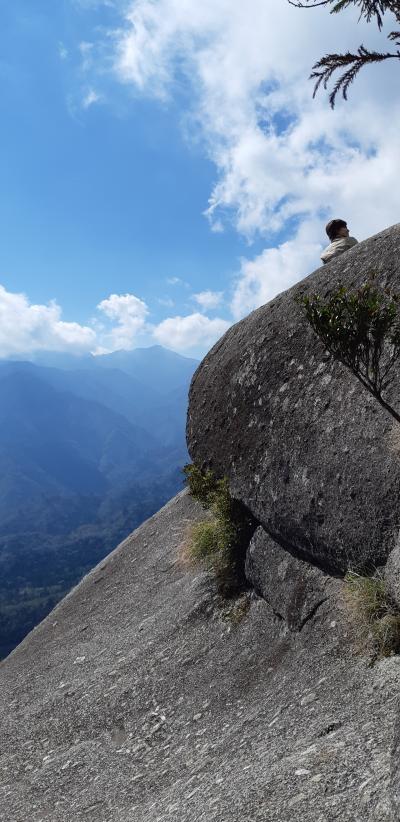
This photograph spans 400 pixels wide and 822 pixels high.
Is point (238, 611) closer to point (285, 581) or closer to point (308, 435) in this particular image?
point (285, 581)

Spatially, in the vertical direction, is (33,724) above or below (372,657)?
above

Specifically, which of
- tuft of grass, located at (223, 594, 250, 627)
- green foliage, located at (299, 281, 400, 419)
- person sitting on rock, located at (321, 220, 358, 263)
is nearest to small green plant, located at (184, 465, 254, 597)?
tuft of grass, located at (223, 594, 250, 627)

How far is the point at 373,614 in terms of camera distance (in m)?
8.00

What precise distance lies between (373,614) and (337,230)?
10.1 metres

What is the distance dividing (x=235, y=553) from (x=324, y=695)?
5.02 m

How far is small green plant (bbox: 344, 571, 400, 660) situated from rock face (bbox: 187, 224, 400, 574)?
46 centimetres

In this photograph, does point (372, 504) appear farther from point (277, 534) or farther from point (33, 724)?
point (33, 724)

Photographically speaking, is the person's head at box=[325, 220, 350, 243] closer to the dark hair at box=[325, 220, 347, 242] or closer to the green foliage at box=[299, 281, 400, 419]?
the dark hair at box=[325, 220, 347, 242]

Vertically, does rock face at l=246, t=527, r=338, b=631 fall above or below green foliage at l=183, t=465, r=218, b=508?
below

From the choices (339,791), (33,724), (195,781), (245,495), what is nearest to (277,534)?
(245,495)

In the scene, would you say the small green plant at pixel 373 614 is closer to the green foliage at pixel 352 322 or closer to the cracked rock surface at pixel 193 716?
the cracked rock surface at pixel 193 716

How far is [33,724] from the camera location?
1212 centimetres

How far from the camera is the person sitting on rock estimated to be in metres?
13.6

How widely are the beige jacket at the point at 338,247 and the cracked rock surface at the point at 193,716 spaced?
7.85m
